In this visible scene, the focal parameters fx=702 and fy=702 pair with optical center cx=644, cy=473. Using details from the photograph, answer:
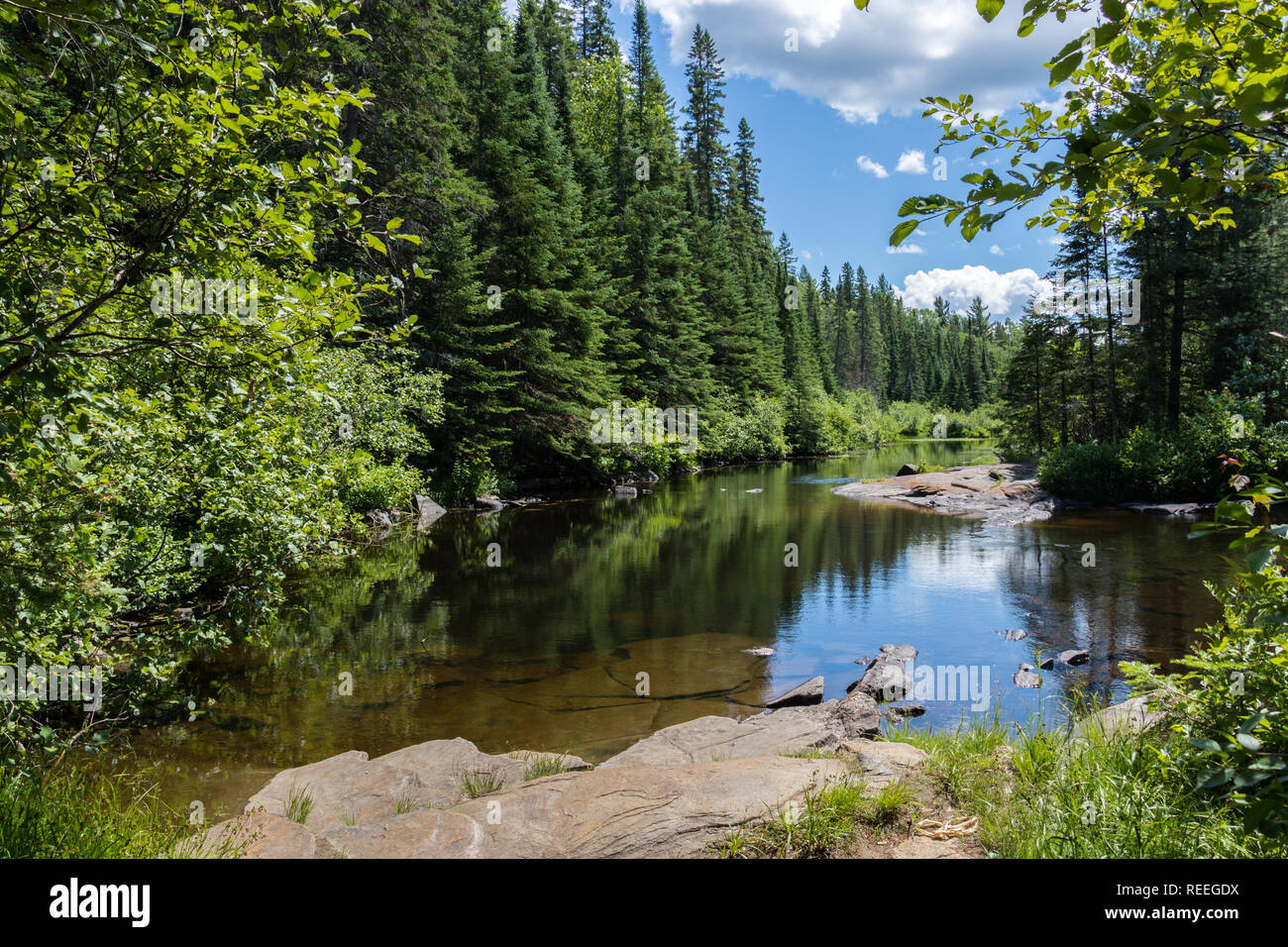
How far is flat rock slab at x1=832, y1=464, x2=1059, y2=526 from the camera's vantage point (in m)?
24.3

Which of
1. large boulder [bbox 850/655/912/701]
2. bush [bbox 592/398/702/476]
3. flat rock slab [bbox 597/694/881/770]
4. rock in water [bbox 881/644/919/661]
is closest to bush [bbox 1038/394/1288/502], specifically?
rock in water [bbox 881/644/919/661]

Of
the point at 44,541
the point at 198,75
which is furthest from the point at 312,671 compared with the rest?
the point at 198,75

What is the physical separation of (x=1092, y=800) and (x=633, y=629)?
8.79 meters

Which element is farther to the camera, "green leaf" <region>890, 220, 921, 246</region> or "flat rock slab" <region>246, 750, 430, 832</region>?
"flat rock slab" <region>246, 750, 430, 832</region>

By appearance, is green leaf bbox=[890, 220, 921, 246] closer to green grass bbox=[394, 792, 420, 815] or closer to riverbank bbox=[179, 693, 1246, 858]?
riverbank bbox=[179, 693, 1246, 858]

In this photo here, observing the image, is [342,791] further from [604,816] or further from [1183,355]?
[1183,355]

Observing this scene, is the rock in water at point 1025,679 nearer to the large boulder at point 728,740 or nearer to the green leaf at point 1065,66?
the large boulder at point 728,740

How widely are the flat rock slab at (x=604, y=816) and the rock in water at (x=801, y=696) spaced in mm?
3733

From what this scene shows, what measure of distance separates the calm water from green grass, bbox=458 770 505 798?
1650 mm

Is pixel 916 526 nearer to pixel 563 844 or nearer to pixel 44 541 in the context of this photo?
pixel 563 844

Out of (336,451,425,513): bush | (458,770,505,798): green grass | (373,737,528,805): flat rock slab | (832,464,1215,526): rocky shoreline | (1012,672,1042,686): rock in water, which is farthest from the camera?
(832,464,1215,526): rocky shoreline

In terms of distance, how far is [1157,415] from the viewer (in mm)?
26547

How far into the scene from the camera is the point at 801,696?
8766 millimetres

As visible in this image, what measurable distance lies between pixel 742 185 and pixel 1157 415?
50.3 meters
